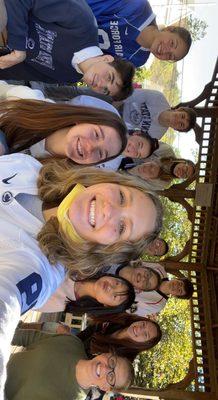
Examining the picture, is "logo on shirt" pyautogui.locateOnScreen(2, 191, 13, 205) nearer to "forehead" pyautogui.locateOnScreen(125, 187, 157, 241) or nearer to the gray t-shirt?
"forehead" pyautogui.locateOnScreen(125, 187, 157, 241)

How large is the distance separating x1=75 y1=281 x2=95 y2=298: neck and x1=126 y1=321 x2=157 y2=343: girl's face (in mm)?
486

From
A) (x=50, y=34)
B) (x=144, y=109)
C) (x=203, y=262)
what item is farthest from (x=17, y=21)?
(x=203, y=262)

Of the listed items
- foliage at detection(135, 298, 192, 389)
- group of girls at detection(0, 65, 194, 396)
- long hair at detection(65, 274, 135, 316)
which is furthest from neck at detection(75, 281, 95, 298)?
foliage at detection(135, 298, 192, 389)

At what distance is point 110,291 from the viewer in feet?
11.4

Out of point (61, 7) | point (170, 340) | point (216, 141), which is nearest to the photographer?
point (61, 7)

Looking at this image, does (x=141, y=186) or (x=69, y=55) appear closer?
(x=141, y=186)

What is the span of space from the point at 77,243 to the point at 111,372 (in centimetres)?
166

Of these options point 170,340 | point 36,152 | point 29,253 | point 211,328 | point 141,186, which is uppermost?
point 36,152

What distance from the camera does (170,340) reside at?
14.4 meters

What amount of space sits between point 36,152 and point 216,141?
12.8ft

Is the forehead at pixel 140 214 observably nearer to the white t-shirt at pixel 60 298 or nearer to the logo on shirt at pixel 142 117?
the white t-shirt at pixel 60 298

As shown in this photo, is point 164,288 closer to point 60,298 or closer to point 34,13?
point 60,298

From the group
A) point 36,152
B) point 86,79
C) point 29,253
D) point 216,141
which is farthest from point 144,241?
point 216,141

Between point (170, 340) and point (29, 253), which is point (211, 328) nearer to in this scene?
point (29, 253)
